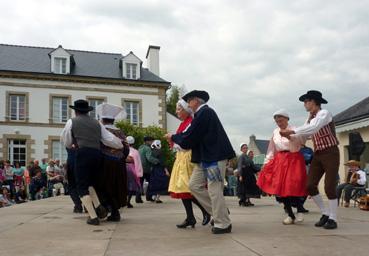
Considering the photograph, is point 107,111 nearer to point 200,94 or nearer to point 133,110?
point 200,94

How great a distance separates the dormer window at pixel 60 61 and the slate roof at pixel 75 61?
434 millimetres

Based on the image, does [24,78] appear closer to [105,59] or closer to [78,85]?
[78,85]

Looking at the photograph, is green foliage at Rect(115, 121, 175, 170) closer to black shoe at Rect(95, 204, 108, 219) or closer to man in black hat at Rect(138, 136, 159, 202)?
man in black hat at Rect(138, 136, 159, 202)

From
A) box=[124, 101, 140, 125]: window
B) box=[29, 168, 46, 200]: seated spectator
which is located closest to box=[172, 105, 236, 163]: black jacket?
box=[29, 168, 46, 200]: seated spectator

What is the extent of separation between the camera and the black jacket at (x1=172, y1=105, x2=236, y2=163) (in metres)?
5.88

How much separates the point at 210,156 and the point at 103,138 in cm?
216

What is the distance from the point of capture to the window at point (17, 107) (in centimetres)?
3225

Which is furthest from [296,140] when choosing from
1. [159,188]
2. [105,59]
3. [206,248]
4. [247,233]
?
[105,59]

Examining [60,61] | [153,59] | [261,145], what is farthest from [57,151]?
[261,145]

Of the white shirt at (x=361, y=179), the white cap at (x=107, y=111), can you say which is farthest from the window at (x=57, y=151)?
the white cap at (x=107, y=111)

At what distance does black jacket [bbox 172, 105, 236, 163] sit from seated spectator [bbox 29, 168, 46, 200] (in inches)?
530

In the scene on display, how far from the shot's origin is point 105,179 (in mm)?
7363

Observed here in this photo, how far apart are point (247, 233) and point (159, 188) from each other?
23.2ft

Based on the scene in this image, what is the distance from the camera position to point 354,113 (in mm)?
20797
